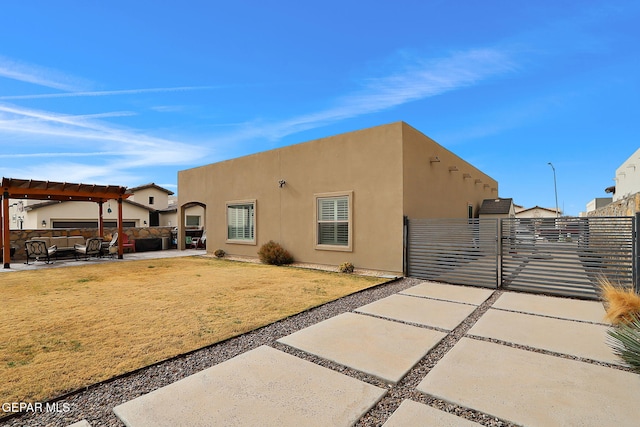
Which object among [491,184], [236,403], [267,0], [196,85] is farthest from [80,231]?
[491,184]

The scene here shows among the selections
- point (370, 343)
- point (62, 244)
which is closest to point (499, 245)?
point (370, 343)

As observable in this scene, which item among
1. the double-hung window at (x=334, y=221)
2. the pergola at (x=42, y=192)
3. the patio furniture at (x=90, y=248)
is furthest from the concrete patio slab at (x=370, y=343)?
the pergola at (x=42, y=192)

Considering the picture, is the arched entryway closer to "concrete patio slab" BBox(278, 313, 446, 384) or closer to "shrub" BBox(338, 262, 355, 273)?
"shrub" BBox(338, 262, 355, 273)

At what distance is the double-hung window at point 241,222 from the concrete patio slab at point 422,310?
25.7ft

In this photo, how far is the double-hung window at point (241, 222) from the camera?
12641 mm

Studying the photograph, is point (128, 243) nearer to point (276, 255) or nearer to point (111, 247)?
point (111, 247)

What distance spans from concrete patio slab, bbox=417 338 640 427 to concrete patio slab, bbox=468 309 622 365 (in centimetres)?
38

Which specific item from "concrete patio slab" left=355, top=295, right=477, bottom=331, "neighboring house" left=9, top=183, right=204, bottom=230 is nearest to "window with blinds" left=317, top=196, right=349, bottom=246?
"concrete patio slab" left=355, top=295, right=477, bottom=331

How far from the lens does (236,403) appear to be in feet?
8.03

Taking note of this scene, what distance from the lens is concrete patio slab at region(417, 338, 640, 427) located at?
232 centimetres

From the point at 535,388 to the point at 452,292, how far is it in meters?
4.13

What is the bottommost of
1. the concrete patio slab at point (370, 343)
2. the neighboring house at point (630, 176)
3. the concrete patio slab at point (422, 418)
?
the concrete patio slab at point (370, 343)

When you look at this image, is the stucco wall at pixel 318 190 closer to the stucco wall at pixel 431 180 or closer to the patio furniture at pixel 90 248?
the stucco wall at pixel 431 180

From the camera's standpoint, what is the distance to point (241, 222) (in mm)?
13211
